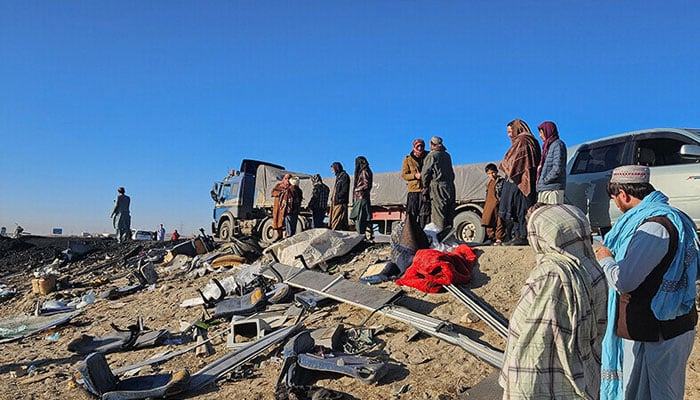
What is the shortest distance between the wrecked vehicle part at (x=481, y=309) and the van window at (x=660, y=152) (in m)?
3.16

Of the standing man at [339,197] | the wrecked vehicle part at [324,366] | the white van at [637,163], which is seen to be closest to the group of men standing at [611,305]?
the wrecked vehicle part at [324,366]

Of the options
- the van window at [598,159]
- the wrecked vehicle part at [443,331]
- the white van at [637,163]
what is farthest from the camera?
the van window at [598,159]

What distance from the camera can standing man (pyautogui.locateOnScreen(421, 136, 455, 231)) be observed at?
7.35 metres

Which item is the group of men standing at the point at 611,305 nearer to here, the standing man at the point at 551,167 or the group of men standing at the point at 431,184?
the standing man at the point at 551,167

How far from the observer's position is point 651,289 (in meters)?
2.54

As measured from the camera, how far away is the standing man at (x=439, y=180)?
7348mm

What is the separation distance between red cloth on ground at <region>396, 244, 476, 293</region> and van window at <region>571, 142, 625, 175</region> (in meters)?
2.35

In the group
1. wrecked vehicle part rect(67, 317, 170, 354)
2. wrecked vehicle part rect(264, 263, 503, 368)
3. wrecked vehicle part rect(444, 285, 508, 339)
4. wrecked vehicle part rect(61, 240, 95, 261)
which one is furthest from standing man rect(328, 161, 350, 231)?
wrecked vehicle part rect(61, 240, 95, 261)

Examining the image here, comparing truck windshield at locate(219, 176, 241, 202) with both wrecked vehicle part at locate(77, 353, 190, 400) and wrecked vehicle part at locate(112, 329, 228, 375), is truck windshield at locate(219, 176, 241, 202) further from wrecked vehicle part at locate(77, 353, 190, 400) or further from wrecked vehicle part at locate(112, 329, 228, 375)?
wrecked vehicle part at locate(77, 353, 190, 400)

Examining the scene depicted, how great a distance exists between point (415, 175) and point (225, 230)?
11957 millimetres

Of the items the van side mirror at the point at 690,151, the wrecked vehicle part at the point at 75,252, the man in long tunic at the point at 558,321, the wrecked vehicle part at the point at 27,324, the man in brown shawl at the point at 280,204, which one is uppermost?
the van side mirror at the point at 690,151

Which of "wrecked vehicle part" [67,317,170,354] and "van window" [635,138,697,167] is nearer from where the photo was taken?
"wrecked vehicle part" [67,317,170,354]

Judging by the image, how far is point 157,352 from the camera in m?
5.69

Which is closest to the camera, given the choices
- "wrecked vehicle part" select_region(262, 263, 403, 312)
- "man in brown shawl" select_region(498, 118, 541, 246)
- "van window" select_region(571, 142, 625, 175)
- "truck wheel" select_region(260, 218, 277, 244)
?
"wrecked vehicle part" select_region(262, 263, 403, 312)
